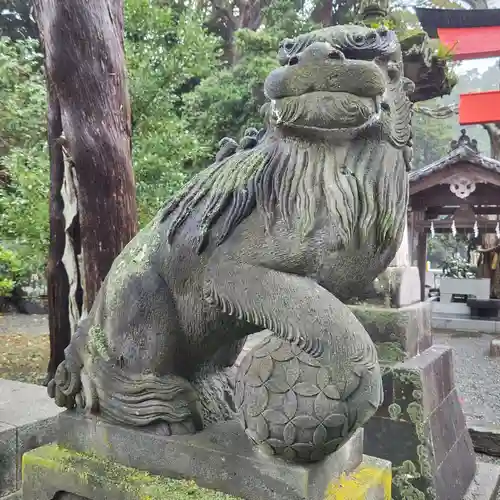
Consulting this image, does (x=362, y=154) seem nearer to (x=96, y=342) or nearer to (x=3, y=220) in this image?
(x=96, y=342)

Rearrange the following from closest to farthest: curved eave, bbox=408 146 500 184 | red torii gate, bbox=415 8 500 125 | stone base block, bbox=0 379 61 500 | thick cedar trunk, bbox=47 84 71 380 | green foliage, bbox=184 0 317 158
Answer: stone base block, bbox=0 379 61 500 < thick cedar trunk, bbox=47 84 71 380 < curved eave, bbox=408 146 500 184 < green foliage, bbox=184 0 317 158 < red torii gate, bbox=415 8 500 125

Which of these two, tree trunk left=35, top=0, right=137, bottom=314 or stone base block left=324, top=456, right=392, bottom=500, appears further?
tree trunk left=35, top=0, right=137, bottom=314

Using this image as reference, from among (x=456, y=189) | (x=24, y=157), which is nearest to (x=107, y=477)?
(x=24, y=157)


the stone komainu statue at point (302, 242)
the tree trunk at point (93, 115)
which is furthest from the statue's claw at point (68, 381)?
the tree trunk at point (93, 115)

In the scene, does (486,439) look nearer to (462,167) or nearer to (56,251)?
(56,251)

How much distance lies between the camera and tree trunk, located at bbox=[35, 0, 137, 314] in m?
3.60

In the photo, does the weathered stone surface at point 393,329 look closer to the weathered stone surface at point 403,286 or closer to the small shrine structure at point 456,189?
the weathered stone surface at point 403,286

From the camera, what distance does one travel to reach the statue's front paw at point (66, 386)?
1.65m

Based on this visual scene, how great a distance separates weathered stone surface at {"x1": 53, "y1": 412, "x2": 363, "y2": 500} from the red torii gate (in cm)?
862

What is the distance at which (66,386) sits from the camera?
1661 mm

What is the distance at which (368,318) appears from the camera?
300cm

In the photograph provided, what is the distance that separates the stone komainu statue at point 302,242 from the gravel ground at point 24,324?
799 centimetres

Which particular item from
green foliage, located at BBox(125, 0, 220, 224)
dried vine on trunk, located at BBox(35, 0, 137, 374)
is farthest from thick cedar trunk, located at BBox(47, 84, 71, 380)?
green foliage, located at BBox(125, 0, 220, 224)

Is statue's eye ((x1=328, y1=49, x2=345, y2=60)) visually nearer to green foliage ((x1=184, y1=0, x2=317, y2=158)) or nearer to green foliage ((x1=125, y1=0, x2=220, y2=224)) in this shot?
green foliage ((x1=125, y1=0, x2=220, y2=224))
